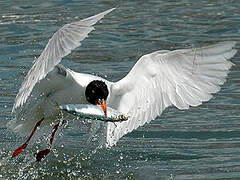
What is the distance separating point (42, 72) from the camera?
6.73 meters

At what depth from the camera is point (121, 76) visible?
38.1ft

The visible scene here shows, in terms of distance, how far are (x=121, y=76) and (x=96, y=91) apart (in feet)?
13.2

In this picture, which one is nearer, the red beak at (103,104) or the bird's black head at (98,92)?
the red beak at (103,104)

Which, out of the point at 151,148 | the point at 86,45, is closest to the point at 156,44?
the point at 86,45

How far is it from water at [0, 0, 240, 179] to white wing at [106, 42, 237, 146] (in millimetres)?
→ 751

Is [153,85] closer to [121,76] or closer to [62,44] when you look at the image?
[62,44]

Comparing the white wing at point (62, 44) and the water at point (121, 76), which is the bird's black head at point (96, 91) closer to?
the white wing at point (62, 44)

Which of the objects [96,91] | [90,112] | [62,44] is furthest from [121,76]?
[62,44]

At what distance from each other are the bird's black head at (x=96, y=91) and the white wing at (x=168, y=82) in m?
0.39

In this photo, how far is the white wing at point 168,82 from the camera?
8.02 m

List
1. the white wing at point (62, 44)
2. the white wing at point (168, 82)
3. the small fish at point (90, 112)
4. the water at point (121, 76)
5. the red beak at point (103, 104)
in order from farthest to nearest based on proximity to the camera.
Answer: the water at point (121, 76)
the white wing at point (168, 82)
the red beak at point (103, 104)
the small fish at point (90, 112)
the white wing at point (62, 44)

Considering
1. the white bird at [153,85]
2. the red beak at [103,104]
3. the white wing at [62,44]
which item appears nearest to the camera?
the white wing at [62,44]

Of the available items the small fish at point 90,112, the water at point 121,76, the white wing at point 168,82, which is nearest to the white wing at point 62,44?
the small fish at point 90,112

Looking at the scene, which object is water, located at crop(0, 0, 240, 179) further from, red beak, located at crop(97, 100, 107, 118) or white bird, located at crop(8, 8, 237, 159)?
red beak, located at crop(97, 100, 107, 118)
